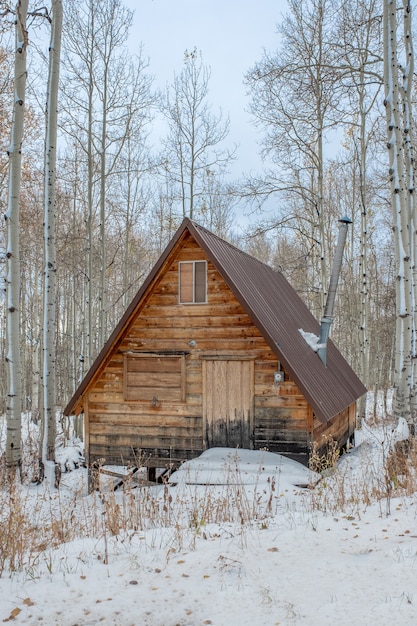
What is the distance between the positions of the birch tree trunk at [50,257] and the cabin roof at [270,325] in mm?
622

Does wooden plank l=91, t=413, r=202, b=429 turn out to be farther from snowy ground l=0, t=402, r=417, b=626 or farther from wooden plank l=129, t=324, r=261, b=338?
snowy ground l=0, t=402, r=417, b=626

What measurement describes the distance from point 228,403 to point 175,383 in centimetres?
123

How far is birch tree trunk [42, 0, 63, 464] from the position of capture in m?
11.1

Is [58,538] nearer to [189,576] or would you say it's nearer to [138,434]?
[189,576]

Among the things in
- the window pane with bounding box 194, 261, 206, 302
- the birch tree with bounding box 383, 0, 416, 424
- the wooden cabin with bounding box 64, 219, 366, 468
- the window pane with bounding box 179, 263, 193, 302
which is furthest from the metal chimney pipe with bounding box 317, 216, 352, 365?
the window pane with bounding box 179, 263, 193, 302

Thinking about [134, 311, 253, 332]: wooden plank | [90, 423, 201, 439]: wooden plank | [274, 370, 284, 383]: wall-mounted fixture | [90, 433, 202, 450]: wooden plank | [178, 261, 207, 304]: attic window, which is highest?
[178, 261, 207, 304]: attic window

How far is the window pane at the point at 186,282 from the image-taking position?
37.1 feet

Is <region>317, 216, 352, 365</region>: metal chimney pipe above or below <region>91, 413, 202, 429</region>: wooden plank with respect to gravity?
above

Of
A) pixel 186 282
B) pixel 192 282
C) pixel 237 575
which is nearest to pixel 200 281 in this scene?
pixel 192 282

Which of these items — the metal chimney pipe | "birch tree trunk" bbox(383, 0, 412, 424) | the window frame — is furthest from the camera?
the metal chimney pipe

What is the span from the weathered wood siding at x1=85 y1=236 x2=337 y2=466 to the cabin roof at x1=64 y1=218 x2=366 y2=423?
329 millimetres

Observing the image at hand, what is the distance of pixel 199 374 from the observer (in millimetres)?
11273

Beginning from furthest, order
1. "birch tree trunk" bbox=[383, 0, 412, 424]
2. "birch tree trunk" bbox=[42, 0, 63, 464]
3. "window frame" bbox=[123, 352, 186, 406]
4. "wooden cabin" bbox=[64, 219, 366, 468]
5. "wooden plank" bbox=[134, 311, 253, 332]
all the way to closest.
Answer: "window frame" bbox=[123, 352, 186, 406], "birch tree trunk" bbox=[42, 0, 63, 464], "wooden plank" bbox=[134, 311, 253, 332], "wooden cabin" bbox=[64, 219, 366, 468], "birch tree trunk" bbox=[383, 0, 412, 424]

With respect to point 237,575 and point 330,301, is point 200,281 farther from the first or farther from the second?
point 237,575
